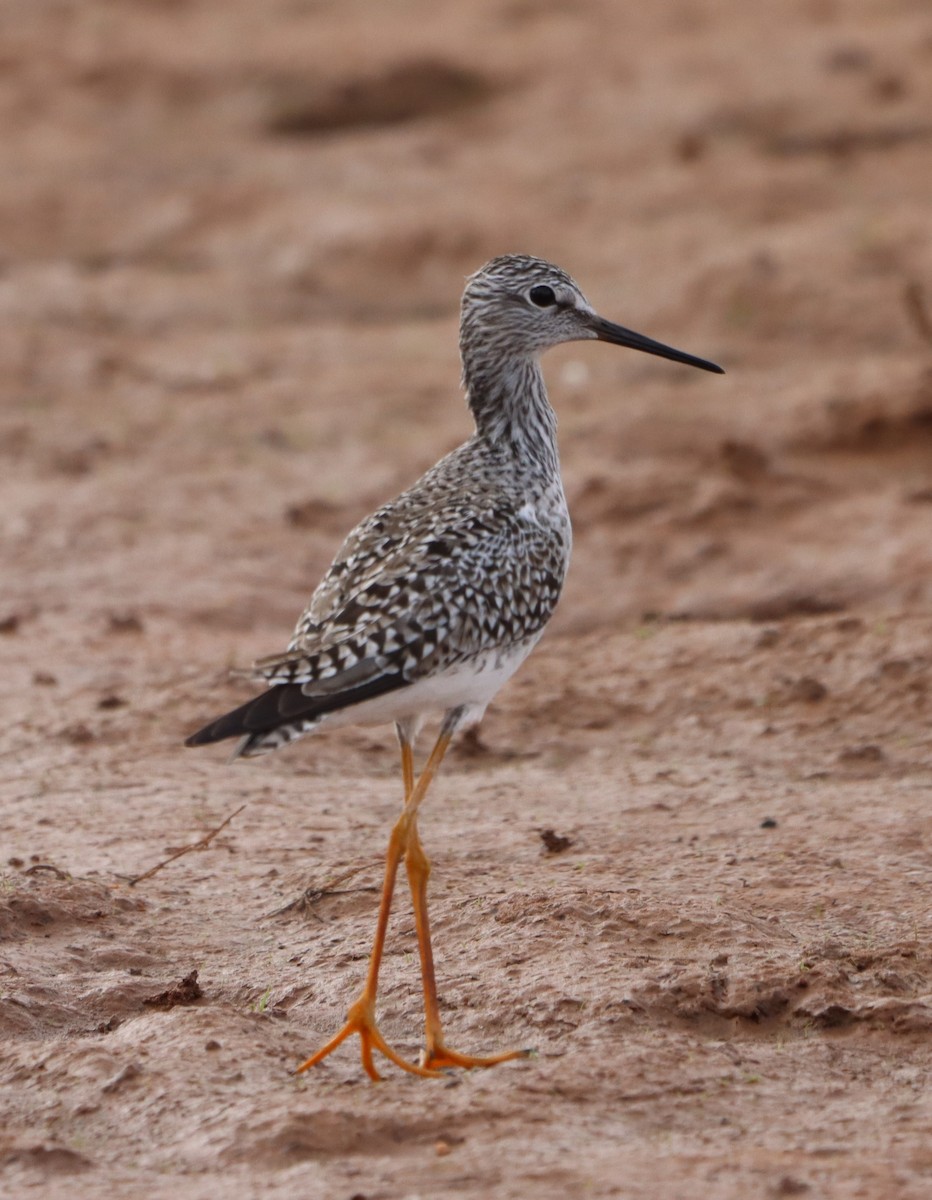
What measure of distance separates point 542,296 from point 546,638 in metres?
2.64

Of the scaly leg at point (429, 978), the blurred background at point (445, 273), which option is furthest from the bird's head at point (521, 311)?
the blurred background at point (445, 273)

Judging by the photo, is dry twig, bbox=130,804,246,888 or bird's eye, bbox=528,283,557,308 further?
bird's eye, bbox=528,283,557,308

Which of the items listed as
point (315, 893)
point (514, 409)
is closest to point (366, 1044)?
point (315, 893)

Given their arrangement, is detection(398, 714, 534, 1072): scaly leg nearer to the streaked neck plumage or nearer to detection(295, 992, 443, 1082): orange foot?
detection(295, 992, 443, 1082): orange foot

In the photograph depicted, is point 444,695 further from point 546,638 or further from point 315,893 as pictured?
point 546,638

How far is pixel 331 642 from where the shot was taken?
520 cm

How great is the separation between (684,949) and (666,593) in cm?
407

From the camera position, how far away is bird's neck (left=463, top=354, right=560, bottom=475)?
636cm

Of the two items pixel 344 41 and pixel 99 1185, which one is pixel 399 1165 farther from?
pixel 344 41

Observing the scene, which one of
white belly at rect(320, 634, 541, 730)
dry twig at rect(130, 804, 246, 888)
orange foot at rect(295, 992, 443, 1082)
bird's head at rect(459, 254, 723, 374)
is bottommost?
orange foot at rect(295, 992, 443, 1082)

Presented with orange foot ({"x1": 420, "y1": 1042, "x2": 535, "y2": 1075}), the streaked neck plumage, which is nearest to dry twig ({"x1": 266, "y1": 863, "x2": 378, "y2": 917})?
orange foot ({"x1": 420, "y1": 1042, "x2": 535, "y2": 1075})

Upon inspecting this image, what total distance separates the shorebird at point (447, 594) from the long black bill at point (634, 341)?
0.04ft

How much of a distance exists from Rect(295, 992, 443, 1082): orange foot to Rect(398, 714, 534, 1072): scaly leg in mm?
35

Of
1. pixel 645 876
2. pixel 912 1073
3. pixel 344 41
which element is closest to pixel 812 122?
pixel 344 41
